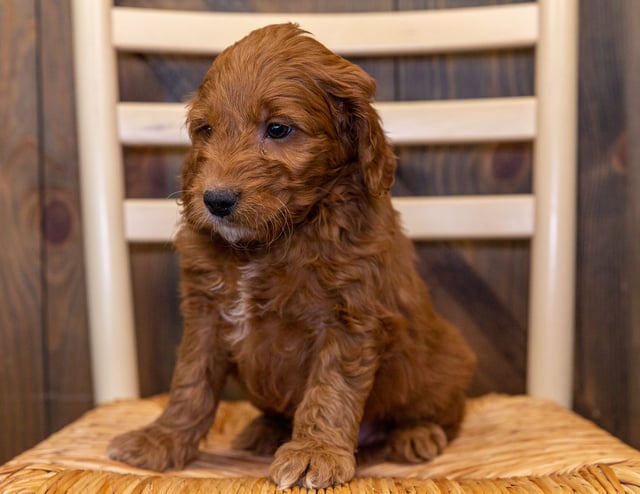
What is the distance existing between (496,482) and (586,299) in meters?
0.91

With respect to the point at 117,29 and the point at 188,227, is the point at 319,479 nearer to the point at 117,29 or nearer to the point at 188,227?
the point at 188,227

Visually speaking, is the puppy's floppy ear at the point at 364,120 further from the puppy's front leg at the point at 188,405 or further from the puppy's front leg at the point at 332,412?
the puppy's front leg at the point at 188,405

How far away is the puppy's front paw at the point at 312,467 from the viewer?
3.23 feet

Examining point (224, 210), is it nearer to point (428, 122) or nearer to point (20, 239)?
point (428, 122)

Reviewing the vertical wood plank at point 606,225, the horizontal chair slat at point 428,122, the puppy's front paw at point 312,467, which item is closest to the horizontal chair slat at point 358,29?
the horizontal chair slat at point 428,122

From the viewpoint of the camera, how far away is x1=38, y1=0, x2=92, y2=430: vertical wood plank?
5.69 ft

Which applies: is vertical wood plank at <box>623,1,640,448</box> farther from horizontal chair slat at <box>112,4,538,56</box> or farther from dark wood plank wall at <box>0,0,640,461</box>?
horizontal chair slat at <box>112,4,538,56</box>

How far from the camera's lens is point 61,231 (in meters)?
1.78

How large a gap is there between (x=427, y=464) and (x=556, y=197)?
64 centimetres

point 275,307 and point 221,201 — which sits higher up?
point 221,201

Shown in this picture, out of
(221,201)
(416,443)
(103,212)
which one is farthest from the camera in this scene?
(103,212)

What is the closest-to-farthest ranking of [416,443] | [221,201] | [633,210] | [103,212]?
[221,201]
[416,443]
[103,212]
[633,210]

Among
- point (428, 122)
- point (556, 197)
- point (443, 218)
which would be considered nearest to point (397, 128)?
point (428, 122)

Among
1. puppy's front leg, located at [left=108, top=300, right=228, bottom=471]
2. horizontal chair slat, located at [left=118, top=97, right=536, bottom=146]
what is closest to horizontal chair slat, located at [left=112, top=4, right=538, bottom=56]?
horizontal chair slat, located at [left=118, top=97, right=536, bottom=146]
